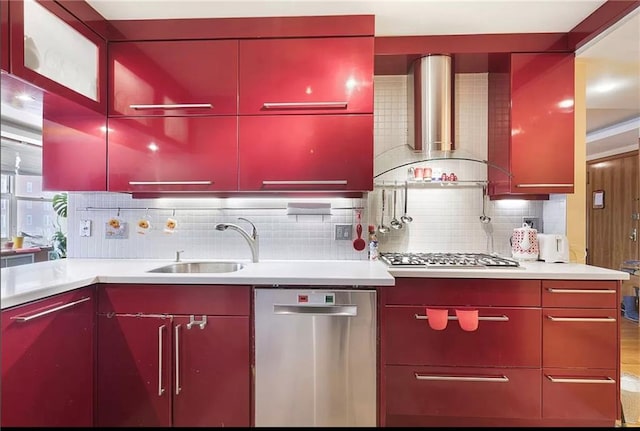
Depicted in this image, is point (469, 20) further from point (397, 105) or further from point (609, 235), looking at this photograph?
point (609, 235)

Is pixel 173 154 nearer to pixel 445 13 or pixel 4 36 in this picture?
pixel 4 36

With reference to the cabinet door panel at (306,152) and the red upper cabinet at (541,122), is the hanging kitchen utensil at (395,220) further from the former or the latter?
the red upper cabinet at (541,122)

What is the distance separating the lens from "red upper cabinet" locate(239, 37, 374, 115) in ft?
6.33

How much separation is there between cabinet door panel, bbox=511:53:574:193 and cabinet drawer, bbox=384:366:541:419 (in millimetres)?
1144

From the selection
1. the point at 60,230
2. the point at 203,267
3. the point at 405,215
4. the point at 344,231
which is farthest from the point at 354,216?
the point at 60,230

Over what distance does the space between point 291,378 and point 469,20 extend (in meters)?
2.18

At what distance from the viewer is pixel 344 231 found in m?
2.30

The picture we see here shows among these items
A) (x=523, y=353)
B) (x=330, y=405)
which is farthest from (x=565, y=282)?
(x=330, y=405)

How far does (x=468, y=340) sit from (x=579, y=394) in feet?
2.06

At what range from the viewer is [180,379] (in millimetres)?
1670

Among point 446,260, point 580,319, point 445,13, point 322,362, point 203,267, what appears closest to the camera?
point 322,362

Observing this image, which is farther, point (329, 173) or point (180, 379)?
point (329, 173)

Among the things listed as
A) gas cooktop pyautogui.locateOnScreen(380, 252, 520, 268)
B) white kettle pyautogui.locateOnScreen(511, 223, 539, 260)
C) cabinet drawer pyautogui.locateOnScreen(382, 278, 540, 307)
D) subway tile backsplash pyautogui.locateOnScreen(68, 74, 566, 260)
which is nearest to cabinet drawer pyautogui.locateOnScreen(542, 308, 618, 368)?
cabinet drawer pyautogui.locateOnScreen(382, 278, 540, 307)

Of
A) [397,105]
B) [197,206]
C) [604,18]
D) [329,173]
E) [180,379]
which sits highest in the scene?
[604,18]
